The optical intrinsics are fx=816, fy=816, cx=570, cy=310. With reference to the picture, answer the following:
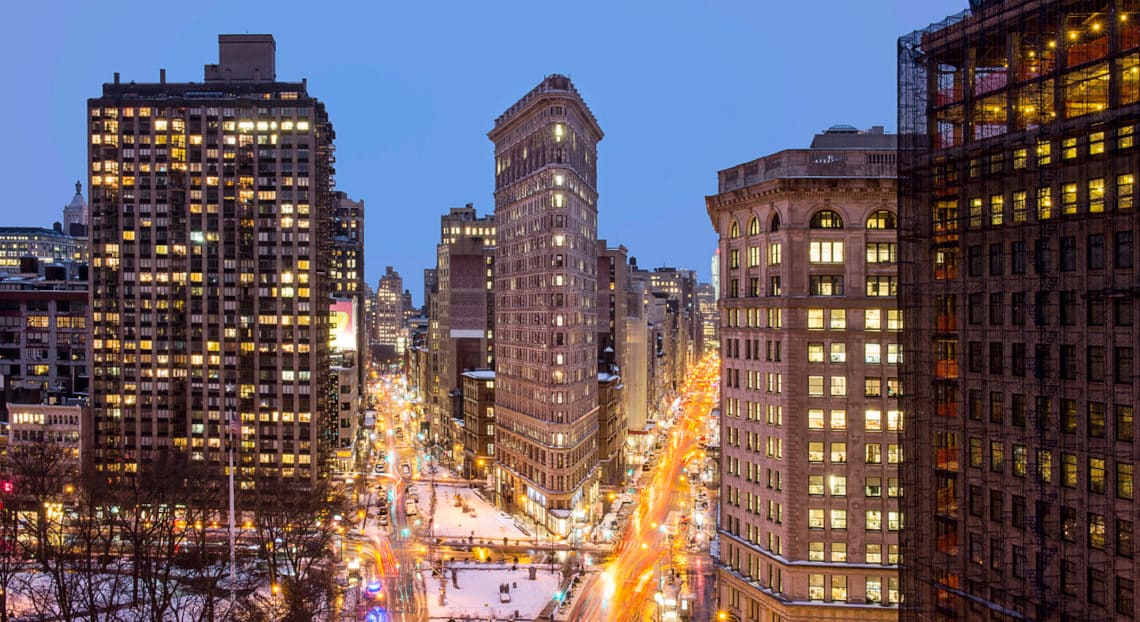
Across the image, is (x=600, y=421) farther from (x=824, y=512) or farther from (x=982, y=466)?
(x=982, y=466)

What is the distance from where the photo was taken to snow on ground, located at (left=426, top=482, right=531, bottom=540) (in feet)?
366

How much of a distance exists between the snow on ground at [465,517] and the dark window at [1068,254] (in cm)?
8051

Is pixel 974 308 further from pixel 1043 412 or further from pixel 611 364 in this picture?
pixel 611 364

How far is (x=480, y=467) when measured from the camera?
14600cm

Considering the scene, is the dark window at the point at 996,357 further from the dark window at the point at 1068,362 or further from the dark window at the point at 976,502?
the dark window at the point at 976,502

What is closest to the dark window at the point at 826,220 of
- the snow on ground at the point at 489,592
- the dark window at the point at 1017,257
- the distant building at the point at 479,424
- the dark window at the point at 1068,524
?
the dark window at the point at 1017,257

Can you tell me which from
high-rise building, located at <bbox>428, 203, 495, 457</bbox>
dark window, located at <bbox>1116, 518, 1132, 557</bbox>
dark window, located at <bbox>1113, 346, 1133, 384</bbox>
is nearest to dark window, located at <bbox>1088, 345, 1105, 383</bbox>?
dark window, located at <bbox>1113, 346, 1133, 384</bbox>

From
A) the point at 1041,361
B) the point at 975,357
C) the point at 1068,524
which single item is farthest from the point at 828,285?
the point at 1068,524

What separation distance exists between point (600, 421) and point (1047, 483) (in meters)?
98.5

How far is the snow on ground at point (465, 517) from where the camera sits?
112 metres

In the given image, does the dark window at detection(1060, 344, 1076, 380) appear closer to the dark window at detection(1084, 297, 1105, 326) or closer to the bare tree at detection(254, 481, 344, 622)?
the dark window at detection(1084, 297, 1105, 326)

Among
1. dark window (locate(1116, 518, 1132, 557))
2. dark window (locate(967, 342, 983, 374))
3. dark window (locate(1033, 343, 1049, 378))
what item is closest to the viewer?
dark window (locate(1116, 518, 1132, 557))

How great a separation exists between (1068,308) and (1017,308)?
3.84m

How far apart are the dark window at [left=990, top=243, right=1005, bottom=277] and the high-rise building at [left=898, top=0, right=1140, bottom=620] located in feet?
0.29
